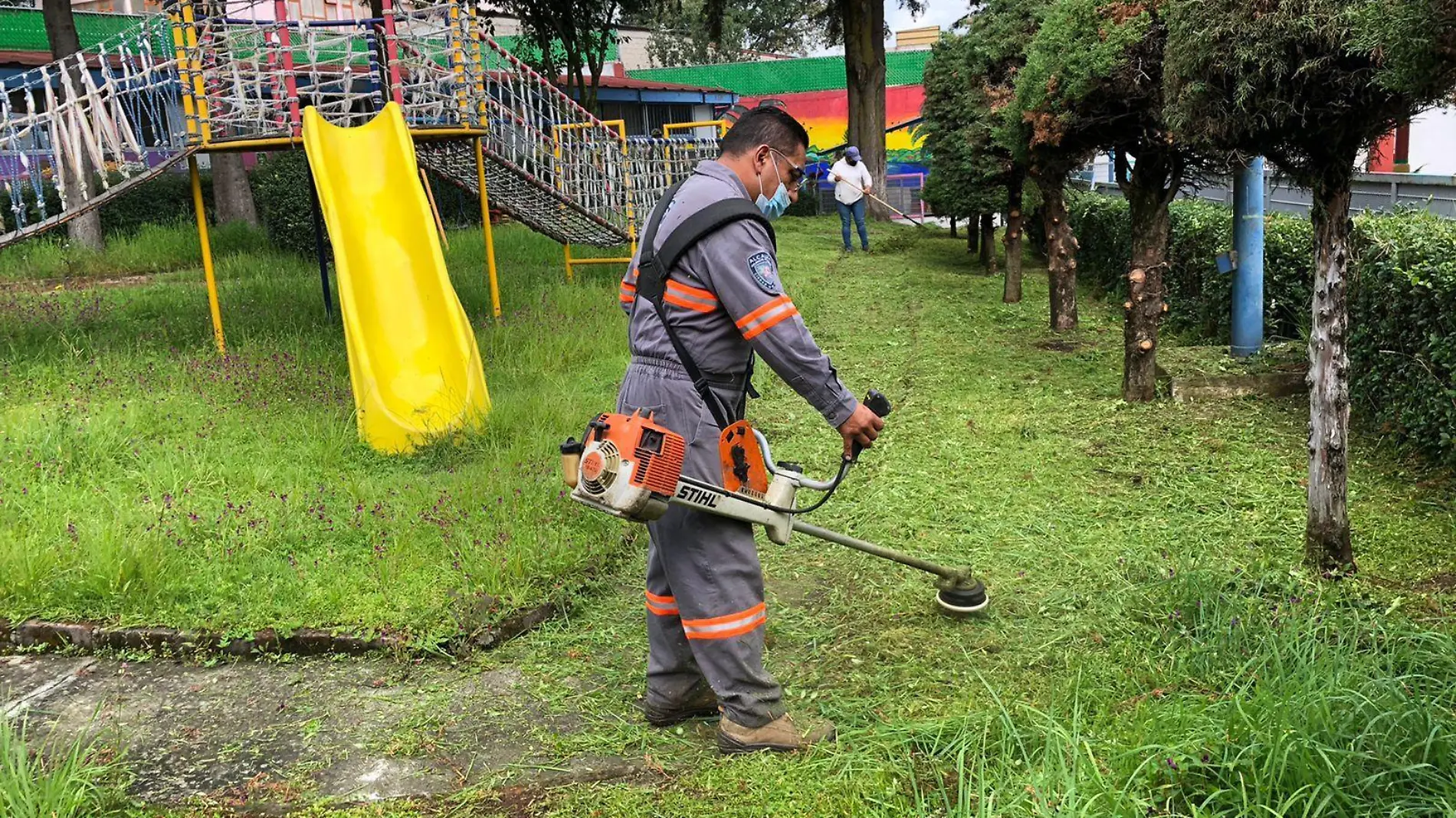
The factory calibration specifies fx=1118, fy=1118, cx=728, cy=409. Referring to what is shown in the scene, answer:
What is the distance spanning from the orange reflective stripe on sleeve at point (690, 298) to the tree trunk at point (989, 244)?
11552 mm

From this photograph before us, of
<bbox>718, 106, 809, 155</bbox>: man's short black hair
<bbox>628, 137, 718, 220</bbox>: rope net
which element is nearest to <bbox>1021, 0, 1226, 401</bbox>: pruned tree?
<bbox>718, 106, 809, 155</bbox>: man's short black hair

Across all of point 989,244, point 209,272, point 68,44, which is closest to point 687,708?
point 209,272

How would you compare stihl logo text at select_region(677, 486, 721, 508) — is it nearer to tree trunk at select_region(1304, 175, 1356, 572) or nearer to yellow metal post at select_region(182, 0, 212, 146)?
tree trunk at select_region(1304, 175, 1356, 572)

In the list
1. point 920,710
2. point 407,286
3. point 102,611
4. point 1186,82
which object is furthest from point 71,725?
point 1186,82

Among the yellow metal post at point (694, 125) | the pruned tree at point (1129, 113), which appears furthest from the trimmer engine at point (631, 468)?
the yellow metal post at point (694, 125)

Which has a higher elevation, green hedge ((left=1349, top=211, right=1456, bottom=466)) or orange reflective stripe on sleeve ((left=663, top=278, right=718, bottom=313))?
orange reflective stripe on sleeve ((left=663, top=278, right=718, bottom=313))

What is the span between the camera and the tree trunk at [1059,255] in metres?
9.27

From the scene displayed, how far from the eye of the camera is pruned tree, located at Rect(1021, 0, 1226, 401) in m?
6.28

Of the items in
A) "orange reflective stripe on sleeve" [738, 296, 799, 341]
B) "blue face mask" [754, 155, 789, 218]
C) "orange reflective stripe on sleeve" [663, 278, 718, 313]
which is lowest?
"orange reflective stripe on sleeve" [738, 296, 799, 341]

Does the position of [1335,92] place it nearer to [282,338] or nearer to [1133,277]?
[1133,277]

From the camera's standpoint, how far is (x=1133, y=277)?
704 centimetres

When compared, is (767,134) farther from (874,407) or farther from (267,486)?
(267,486)

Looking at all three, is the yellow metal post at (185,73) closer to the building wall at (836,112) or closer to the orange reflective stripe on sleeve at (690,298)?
the orange reflective stripe on sleeve at (690,298)

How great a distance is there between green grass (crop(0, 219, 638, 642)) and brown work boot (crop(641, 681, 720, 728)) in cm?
98
